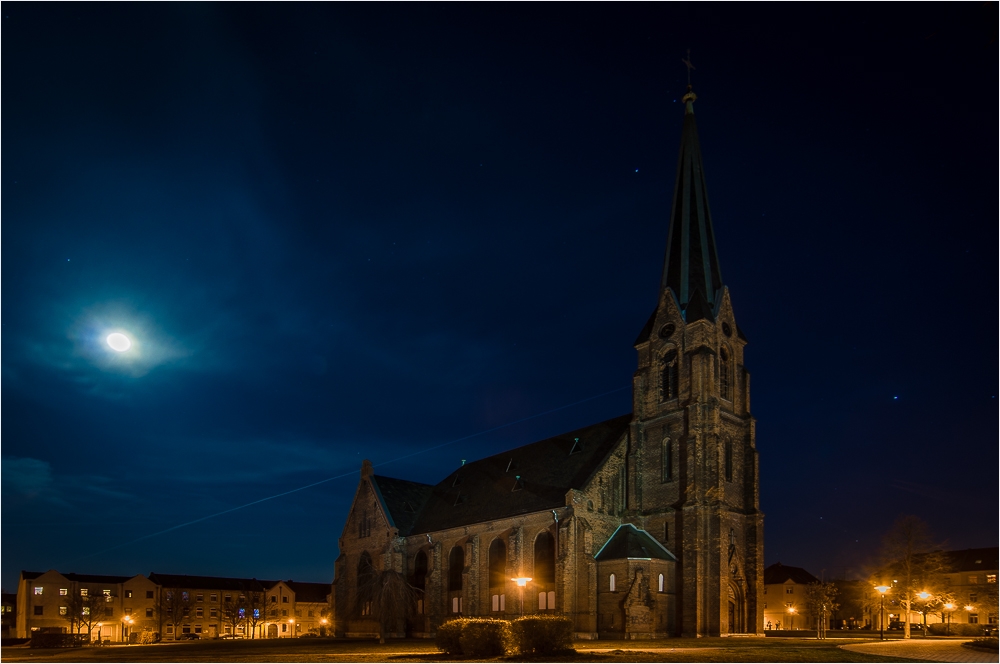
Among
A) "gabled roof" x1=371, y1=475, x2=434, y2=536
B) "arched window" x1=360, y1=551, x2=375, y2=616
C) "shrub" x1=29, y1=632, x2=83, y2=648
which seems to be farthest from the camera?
"gabled roof" x1=371, y1=475, x2=434, y2=536

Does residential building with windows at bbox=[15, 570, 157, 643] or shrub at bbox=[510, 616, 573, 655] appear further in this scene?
residential building with windows at bbox=[15, 570, 157, 643]

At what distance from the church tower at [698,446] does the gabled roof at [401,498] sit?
24.4 metres

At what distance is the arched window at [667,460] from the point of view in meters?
56.0

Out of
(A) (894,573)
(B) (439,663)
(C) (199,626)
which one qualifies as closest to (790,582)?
(A) (894,573)

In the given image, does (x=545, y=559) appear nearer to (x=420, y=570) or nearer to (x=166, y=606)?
(x=420, y=570)

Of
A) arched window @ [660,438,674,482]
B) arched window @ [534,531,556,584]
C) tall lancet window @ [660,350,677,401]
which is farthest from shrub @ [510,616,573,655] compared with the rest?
tall lancet window @ [660,350,677,401]

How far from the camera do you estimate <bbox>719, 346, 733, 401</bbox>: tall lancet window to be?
57453 millimetres

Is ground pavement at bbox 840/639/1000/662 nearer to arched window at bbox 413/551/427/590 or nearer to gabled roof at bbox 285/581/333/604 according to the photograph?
arched window at bbox 413/551/427/590

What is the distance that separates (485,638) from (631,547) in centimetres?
2241

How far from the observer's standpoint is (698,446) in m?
53.8

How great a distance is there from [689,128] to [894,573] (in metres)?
39.0

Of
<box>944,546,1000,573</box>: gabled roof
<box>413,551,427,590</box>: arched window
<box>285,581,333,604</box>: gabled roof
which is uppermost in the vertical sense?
<box>413,551,427,590</box>: arched window

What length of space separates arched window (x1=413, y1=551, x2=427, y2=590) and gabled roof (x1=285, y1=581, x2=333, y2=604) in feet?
234

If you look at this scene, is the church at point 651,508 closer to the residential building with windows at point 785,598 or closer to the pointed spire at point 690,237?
the pointed spire at point 690,237
